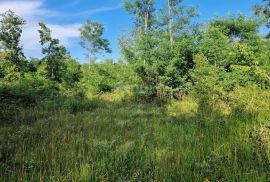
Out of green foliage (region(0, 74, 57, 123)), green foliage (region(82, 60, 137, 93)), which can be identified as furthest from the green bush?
green foliage (region(82, 60, 137, 93))

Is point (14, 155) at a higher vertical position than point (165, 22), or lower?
lower

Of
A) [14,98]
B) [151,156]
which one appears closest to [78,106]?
[14,98]

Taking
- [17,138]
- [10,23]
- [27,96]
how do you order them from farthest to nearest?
[10,23] → [27,96] → [17,138]

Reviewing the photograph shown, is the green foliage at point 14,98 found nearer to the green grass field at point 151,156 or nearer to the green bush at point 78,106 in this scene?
the green bush at point 78,106

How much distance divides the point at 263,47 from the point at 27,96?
13603 millimetres

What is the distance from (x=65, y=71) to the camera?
2453 centimetres

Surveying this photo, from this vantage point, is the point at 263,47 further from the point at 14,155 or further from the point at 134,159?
the point at 14,155

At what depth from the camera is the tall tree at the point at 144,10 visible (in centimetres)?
2541

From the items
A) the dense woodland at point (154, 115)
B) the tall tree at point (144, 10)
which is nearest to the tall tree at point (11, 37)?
the dense woodland at point (154, 115)

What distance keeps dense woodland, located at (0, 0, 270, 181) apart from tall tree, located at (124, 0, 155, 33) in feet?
2.06

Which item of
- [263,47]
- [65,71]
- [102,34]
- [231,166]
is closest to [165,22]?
[263,47]

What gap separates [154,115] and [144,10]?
1837 centimetres

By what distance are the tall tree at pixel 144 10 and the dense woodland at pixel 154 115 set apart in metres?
0.63

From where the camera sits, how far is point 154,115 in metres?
10.1
